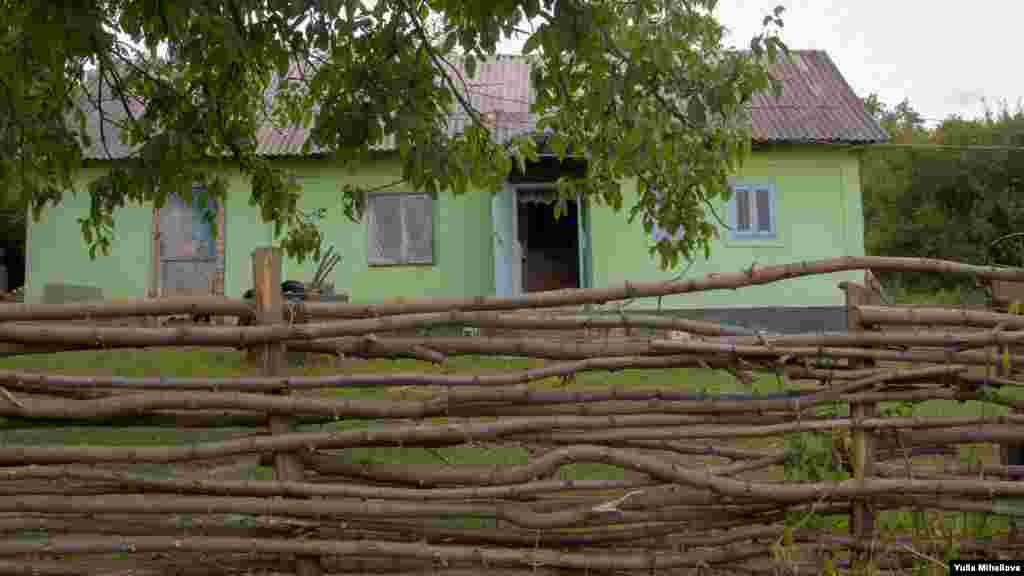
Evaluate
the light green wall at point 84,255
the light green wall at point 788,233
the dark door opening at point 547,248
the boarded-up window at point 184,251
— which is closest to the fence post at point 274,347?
the light green wall at point 788,233

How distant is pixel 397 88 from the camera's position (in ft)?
17.0

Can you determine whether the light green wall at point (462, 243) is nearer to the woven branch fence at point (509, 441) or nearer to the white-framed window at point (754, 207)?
the white-framed window at point (754, 207)

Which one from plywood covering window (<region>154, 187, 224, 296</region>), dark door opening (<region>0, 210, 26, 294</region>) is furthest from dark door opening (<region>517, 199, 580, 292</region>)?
dark door opening (<region>0, 210, 26, 294</region>)

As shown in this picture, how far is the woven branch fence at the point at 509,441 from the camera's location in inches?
121

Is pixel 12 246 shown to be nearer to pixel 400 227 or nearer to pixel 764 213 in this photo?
pixel 400 227

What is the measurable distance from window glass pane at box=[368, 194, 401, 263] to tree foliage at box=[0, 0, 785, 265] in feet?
24.2

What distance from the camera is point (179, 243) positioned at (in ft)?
46.2

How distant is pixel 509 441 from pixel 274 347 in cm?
91

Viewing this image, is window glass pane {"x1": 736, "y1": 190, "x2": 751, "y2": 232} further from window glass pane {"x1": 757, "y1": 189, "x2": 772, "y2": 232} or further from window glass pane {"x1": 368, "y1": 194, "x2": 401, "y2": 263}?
window glass pane {"x1": 368, "y1": 194, "x2": 401, "y2": 263}

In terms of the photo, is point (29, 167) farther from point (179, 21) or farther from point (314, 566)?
point (314, 566)

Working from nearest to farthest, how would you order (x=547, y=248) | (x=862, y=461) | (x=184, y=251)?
1. (x=862, y=461)
2. (x=184, y=251)
3. (x=547, y=248)

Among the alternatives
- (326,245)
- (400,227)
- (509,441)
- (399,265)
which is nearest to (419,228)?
(400,227)

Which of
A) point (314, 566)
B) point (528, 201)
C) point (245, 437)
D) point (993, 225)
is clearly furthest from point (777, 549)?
point (993, 225)

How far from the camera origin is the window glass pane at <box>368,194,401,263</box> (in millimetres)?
13719
